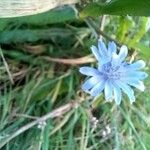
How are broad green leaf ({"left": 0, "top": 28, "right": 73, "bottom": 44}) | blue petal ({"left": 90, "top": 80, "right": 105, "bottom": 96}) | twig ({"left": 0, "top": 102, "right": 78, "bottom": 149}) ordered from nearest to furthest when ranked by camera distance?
blue petal ({"left": 90, "top": 80, "right": 105, "bottom": 96})
twig ({"left": 0, "top": 102, "right": 78, "bottom": 149})
broad green leaf ({"left": 0, "top": 28, "right": 73, "bottom": 44})

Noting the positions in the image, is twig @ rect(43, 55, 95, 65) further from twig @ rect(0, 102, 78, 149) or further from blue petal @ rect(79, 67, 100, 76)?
blue petal @ rect(79, 67, 100, 76)

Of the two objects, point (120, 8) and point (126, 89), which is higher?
point (120, 8)

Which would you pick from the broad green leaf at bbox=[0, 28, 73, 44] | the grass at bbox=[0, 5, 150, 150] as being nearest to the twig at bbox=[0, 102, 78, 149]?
the grass at bbox=[0, 5, 150, 150]

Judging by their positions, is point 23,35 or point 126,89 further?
point 23,35

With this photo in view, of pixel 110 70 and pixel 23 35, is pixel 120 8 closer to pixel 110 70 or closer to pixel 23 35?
pixel 110 70

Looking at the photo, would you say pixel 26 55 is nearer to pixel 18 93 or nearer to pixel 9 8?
pixel 18 93

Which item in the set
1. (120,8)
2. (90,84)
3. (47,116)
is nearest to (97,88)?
(90,84)

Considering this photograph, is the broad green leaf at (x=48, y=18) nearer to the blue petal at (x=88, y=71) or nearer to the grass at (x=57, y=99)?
the grass at (x=57, y=99)
